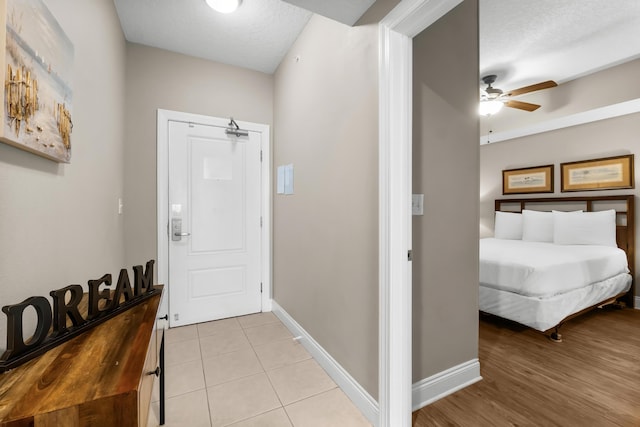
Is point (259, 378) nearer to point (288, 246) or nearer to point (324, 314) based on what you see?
point (324, 314)

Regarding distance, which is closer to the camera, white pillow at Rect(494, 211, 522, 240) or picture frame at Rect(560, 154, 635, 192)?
picture frame at Rect(560, 154, 635, 192)

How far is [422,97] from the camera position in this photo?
1614 millimetres

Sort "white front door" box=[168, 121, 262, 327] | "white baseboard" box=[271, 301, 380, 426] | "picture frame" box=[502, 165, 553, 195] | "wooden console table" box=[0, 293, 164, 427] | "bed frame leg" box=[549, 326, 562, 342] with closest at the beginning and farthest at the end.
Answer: "wooden console table" box=[0, 293, 164, 427] → "white baseboard" box=[271, 301, 380, 426] → "bed frame leg" box=[549, 326, 562, 342] → "white front door" box=[168, 121, 262, 327] → "picture frame" box=[502, 165, 553, 195]

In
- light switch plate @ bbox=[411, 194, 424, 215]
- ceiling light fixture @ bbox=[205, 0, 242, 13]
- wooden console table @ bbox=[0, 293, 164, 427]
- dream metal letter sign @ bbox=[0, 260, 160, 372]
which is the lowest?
wooden console table @ bbox=[0, 293, 164, 427]

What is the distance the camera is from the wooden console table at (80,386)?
0.58 meters

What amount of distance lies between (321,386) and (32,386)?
1.54 metres

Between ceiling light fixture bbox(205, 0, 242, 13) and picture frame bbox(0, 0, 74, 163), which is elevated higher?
ceiling light fixture bbox(205, 0, 242, 13)

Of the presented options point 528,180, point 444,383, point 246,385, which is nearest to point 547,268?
point 444,383

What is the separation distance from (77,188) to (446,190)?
2.02m

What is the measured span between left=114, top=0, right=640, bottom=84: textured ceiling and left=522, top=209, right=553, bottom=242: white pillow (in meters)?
1.95

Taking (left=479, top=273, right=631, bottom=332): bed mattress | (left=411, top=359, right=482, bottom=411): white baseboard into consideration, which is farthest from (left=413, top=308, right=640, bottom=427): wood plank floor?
(left=479, top=273, right=631, bottom=332): bed mattress

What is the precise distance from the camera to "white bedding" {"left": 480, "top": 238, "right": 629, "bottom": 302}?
94.2 inches

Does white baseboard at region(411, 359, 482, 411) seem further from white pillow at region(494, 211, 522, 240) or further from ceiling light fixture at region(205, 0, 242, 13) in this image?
white pillow at region(494, 211, 522, 240)

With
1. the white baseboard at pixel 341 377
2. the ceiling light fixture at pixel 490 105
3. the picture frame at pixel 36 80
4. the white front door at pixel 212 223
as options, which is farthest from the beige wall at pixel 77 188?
the ceiling light fixture at pixel 490 105
